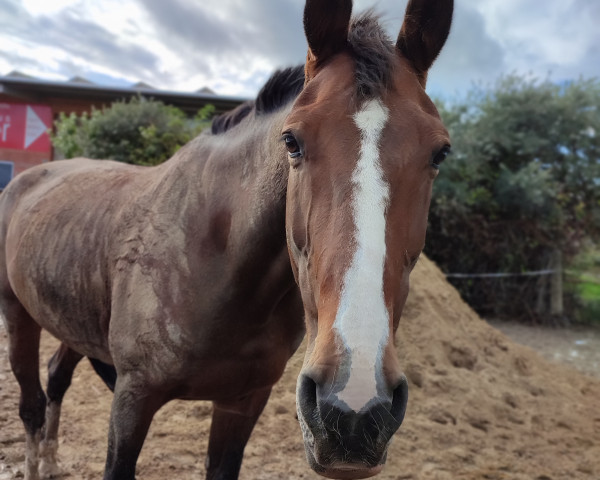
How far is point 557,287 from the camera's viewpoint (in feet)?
32.6

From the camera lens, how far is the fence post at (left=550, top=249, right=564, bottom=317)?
9.90 metres

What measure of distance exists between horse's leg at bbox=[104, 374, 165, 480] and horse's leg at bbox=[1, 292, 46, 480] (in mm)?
1354

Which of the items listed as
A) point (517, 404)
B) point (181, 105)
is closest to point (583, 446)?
point (517, 404)

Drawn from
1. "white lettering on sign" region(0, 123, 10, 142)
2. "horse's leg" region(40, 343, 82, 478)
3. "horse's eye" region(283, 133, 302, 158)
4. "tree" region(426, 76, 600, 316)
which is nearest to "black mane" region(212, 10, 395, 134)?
"horse's eye" region(283, 133, 302, 158)

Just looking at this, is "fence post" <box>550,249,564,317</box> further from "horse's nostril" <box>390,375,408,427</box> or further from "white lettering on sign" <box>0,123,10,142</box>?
"white lettering on sign" <box>0,123,10,142</box>

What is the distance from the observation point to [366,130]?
1.36 m

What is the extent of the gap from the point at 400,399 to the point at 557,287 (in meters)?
10.3

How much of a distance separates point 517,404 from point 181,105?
34.2 ft

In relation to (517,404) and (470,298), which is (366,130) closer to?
(517,404)

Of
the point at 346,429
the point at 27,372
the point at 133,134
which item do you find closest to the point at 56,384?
the point at 27,372

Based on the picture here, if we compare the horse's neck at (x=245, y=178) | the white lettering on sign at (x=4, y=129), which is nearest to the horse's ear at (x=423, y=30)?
the horse's neck at (x=245, y=178)

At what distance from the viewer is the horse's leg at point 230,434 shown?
2330mm

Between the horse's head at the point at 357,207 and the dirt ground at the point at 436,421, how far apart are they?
2.53 metres

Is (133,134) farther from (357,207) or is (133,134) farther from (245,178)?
(357,207)
